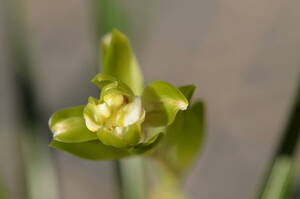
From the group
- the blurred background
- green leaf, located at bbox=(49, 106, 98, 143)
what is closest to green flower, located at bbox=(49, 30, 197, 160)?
green leaf, located at bbox=(49, 106, 98, 143)

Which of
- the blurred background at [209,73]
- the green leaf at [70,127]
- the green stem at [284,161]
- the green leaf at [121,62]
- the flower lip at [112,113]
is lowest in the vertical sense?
the blurred background at [209,73]

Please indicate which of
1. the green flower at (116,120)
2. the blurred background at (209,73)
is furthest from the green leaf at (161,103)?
the blurred background at (209,73)

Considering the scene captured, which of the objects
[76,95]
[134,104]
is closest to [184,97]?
[134,104]

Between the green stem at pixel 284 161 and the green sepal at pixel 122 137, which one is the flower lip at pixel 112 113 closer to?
the green sepal at pixel 122 137

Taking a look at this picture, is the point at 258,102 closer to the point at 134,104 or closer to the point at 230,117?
the point at 230,117

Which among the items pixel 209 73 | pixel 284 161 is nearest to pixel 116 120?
pixel 284 161

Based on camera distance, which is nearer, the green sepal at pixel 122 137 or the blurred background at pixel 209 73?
the green sepal at pixel 122 137

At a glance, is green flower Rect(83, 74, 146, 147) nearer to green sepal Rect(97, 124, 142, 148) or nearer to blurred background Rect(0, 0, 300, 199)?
green sepal Rect(97, 124, 142, 148)

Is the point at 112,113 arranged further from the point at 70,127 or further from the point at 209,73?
the point at 209,73
